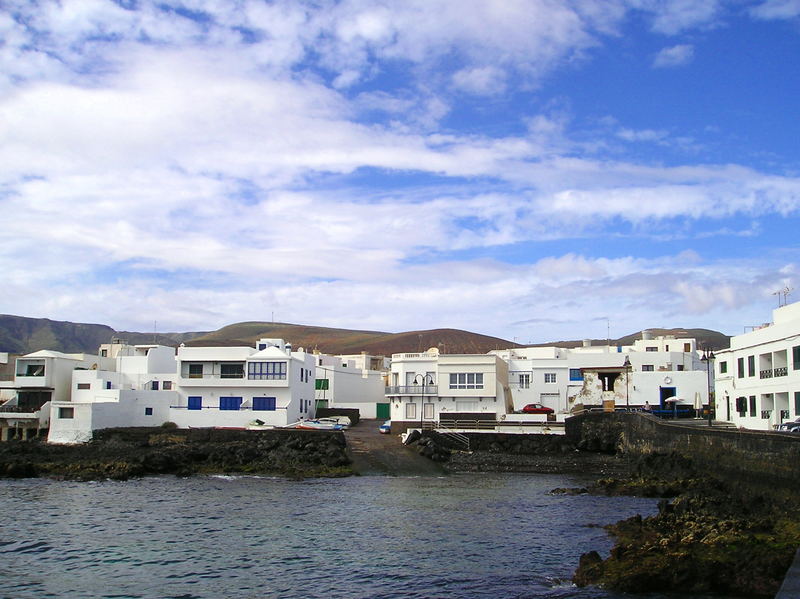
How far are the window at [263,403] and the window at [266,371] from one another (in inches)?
61.8

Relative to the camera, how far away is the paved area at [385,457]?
4475cm

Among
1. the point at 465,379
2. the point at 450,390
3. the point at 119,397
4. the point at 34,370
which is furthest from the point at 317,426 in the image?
the point at 34,370

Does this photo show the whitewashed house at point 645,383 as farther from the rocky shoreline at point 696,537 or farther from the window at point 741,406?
the rocky shoreline at point 696,537

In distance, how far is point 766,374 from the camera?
41500 mm

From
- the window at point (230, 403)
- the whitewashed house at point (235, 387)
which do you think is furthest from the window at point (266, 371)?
the window at point (230, 403)

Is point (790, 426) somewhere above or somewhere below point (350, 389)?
Result: below

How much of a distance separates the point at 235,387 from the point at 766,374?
125ft

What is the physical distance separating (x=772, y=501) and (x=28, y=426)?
169ft

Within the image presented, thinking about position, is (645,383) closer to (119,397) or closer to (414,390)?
(414,390)

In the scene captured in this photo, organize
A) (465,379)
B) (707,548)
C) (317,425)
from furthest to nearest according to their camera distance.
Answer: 1. (465,379)
2. (317,425)
3. (707,548)

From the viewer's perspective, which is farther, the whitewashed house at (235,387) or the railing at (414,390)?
the railing at (414,390)

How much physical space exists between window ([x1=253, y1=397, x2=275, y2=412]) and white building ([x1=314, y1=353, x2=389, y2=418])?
14708 mm

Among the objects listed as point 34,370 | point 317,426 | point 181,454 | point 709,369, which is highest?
point 34,370

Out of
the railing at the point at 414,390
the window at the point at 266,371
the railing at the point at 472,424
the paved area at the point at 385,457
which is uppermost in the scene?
the window at the point at 266,371
